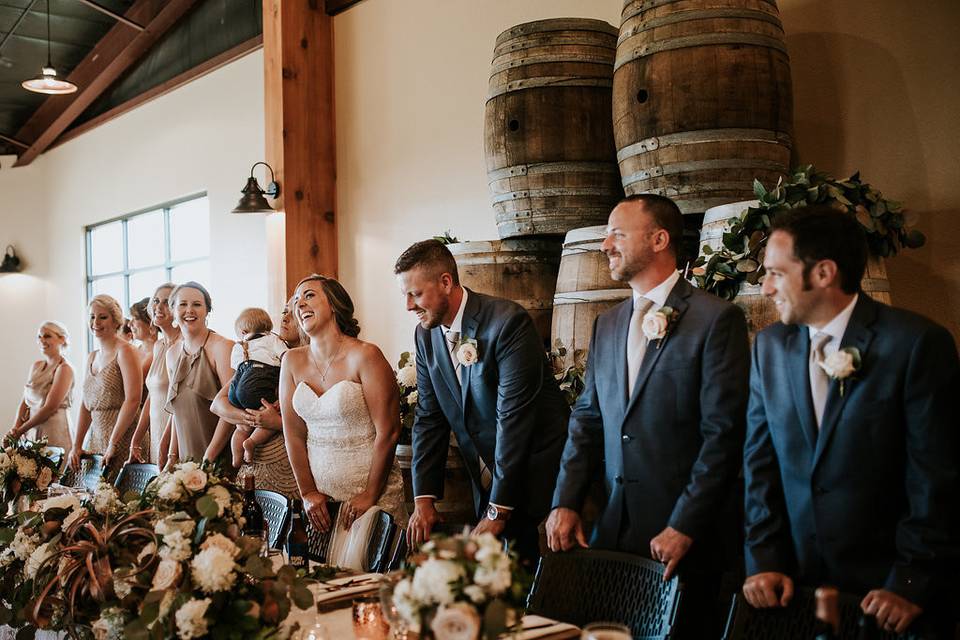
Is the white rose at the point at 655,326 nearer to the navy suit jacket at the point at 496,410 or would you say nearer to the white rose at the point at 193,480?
the navy suit jacket at the point at 496,410

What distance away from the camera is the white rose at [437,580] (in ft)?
4.49

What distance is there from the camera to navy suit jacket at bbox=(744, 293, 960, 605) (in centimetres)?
201

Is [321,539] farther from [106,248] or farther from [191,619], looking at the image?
[106,248]

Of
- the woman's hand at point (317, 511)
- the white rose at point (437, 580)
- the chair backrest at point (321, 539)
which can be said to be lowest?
the chair backrest at point (321, 539)

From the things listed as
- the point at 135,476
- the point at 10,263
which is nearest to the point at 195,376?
the point at 135,476

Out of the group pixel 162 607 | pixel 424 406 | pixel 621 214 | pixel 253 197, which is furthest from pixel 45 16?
pixel 162 607

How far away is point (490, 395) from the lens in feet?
10.4

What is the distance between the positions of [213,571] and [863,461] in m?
1.41

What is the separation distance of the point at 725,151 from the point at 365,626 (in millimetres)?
2278

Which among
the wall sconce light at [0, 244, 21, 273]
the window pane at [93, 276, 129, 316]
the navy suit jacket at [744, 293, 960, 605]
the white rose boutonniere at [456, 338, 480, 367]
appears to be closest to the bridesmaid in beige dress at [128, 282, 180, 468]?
the white rose boutonniere at [456, 338, 480, 367]

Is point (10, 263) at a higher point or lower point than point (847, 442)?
higher

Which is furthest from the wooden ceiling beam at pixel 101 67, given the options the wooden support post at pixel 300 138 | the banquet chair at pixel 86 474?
the banquet chair at pixel 86 474

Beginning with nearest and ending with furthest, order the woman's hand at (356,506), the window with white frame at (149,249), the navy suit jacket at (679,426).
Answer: the navy suit jacket at (679,426) → the woman's hand at (356,506) → the window with white frame at (149,249)

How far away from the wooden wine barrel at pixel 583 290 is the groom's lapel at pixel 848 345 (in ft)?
4.81
